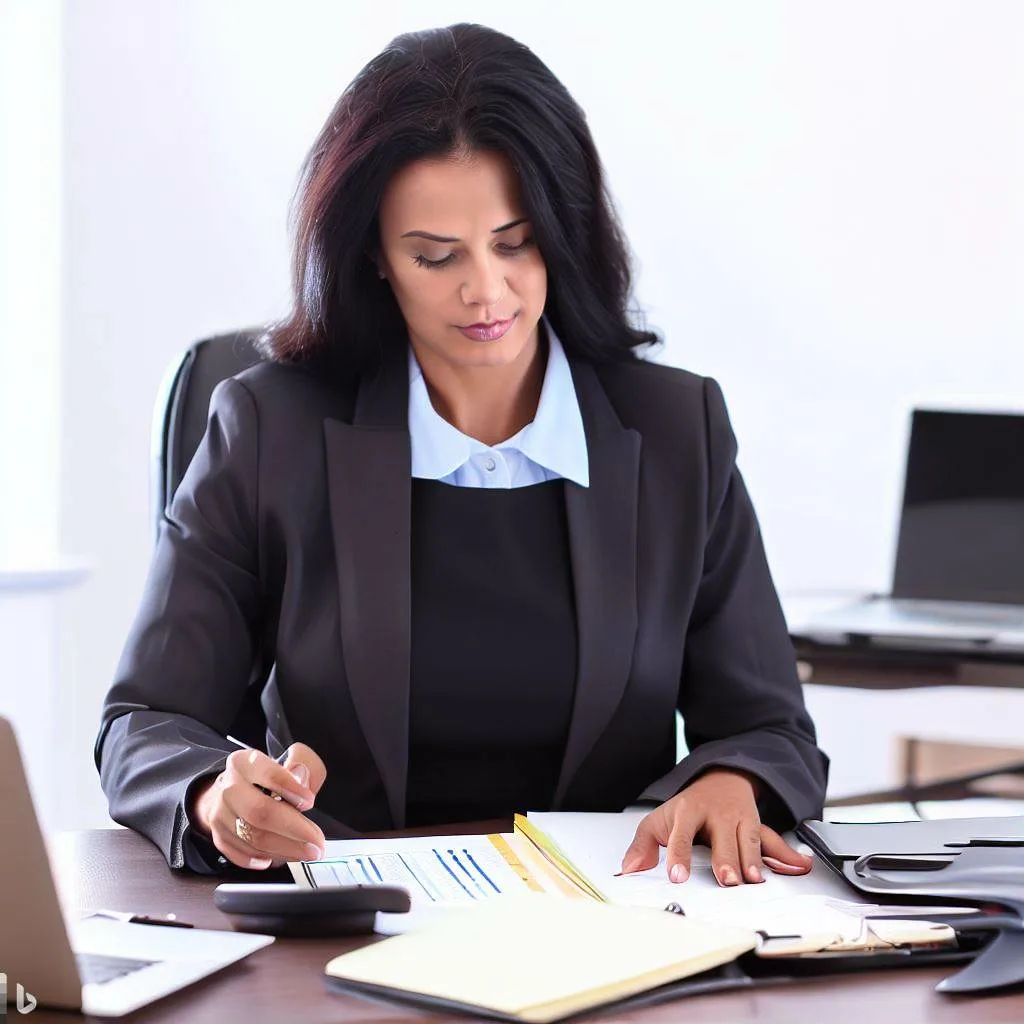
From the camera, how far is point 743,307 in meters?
3.57

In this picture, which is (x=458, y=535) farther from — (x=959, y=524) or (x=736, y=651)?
(x=959, y=524)

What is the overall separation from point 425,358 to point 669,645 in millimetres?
419

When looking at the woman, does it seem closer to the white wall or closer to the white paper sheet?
the white paper sheet

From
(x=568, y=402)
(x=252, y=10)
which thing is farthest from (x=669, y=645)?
(x=252, y=10)

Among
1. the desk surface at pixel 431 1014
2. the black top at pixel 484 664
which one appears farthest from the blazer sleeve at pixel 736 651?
the desk surface at pixel 431 1014

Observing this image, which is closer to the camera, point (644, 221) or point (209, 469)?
point (209, 469)

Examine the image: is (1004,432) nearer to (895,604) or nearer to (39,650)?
(895,604)

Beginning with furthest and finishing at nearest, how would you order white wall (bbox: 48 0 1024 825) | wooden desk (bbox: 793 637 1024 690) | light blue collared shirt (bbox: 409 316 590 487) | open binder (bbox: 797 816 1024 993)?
white wall (bbox: 48 0 1024 825) → wooden desk (bbox: 793 637 1024 690) → light blue collared shirt (bbox: 409 316 590 487) → open binder (bbox: 797 816 1024 993)

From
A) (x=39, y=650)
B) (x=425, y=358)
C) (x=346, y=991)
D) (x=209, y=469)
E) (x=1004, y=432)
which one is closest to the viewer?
(x=346, y=991)

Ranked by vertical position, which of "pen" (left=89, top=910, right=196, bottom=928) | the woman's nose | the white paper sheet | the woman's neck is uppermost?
the woman's nose

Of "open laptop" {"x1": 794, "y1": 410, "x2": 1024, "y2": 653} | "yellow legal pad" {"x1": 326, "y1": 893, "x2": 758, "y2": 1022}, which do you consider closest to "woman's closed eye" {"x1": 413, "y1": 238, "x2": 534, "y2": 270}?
"yellow legal pad" {"x1": 326, "y1": 893, "x2": 758, "y2": 1022}

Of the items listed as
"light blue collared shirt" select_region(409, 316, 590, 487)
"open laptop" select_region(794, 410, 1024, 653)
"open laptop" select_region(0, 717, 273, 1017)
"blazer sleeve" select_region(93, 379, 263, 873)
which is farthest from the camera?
"open laptop" select_region(794, 410, 1024, 653)

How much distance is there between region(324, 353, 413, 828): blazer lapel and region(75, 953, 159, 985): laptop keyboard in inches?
23.2

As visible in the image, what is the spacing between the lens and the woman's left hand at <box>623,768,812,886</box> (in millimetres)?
1150
